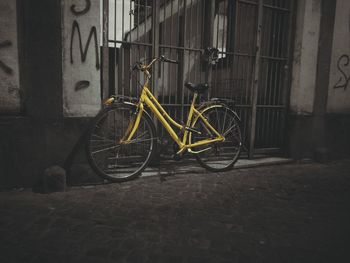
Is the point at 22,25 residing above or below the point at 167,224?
above

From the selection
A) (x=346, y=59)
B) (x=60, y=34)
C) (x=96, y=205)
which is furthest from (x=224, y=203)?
(x=346, y=59)

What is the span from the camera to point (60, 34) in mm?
3771

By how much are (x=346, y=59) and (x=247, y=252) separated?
5.52 metres

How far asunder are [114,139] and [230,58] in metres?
→ 2.93

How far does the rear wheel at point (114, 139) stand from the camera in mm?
3941

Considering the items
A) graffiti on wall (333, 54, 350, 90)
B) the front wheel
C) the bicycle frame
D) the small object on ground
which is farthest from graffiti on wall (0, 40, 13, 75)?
graffiti on wall (333, 54, 350, 90)

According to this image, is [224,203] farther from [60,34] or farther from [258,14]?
[258,14]

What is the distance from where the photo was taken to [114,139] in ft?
14.4

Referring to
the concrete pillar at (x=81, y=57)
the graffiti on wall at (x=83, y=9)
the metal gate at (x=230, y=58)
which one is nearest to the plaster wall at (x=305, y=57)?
the metal gate at (x=230, y=58)

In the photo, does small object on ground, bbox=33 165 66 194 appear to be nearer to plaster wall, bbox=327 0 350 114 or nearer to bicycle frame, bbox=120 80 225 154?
bicycle frame, bbox=120 80 225 154

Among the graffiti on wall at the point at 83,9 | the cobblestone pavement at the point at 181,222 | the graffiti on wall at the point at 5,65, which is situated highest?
the graffiti on wall at the point at 83,9

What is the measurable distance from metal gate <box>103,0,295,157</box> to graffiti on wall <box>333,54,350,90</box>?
46.7 inches

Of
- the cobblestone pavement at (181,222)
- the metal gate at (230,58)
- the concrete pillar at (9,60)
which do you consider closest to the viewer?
the cobblestone pavement at (181,222)

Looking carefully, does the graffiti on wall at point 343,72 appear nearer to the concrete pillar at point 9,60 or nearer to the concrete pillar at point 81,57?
→ the concrete pillar at point 81,57
